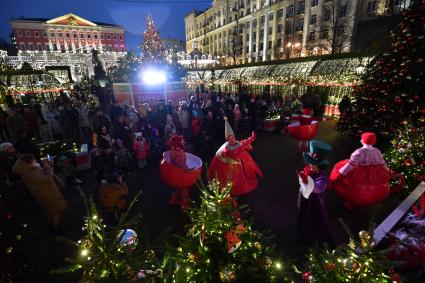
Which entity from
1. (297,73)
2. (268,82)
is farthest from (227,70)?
(297,73)

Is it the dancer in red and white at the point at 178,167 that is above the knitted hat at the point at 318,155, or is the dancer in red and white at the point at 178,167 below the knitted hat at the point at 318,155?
below

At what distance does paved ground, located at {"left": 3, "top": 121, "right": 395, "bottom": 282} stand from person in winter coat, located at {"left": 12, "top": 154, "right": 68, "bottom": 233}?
0.63 m

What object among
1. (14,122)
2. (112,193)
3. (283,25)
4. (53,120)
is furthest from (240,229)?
(283,25)

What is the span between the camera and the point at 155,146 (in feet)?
28.4

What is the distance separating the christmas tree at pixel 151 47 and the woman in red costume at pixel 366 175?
16.1m

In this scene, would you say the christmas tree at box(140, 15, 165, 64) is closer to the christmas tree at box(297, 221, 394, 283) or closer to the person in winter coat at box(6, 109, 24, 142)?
the person in winter coat at box(6, 109, 24, 142)

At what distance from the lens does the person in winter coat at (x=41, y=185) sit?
14.0 ft

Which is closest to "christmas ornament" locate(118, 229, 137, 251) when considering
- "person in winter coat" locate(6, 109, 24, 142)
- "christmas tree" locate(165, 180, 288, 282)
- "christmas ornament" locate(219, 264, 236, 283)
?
"christmas tree" locate(165, 180, 288, 282)

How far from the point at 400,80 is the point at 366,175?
4918mm

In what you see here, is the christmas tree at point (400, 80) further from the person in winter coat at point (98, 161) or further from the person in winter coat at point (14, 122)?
the person in winter coat at point (14, 122)

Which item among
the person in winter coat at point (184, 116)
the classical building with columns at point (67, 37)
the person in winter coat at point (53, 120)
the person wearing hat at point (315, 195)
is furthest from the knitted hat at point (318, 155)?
the classical building with columns at point (67, 37)

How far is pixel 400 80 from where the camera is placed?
7.47 meters

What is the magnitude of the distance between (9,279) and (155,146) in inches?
231

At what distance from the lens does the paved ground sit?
4.60 meters
